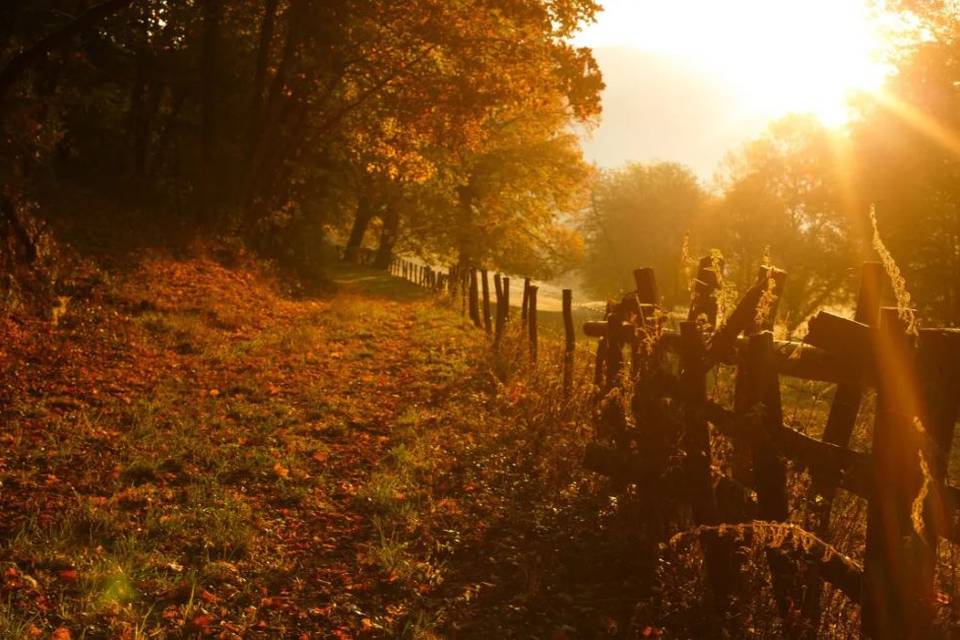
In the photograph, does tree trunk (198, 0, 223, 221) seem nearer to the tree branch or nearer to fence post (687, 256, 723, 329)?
the tree branch

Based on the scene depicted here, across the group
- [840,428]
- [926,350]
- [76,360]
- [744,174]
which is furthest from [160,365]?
[744,174]

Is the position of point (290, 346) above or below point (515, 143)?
below

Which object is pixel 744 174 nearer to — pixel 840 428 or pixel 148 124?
pixel 148 124

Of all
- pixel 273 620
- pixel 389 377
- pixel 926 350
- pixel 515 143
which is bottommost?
pixel 273 620

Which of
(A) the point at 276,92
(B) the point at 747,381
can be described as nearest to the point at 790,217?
(A) the point at 276,92

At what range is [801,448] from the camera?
13.7ft

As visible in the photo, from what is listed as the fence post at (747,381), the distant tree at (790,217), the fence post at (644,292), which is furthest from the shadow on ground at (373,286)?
the fence post at (747,381)

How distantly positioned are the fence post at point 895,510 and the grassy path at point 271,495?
173 centimetres

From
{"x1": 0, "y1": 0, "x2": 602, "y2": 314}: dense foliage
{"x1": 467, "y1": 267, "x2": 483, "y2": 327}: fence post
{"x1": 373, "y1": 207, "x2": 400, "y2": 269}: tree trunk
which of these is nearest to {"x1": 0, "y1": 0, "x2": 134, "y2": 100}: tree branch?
{"x1": 0, "y1": 0, "x2": 602, "y2": 314}: dense foliage

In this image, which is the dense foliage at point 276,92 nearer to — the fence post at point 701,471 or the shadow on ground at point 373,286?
the shadow on ground at point 373,286

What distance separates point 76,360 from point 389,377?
4678 mm

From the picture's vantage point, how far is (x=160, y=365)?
32.9ft

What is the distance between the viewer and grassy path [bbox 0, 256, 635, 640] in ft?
15.2

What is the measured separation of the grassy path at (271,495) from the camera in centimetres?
463
